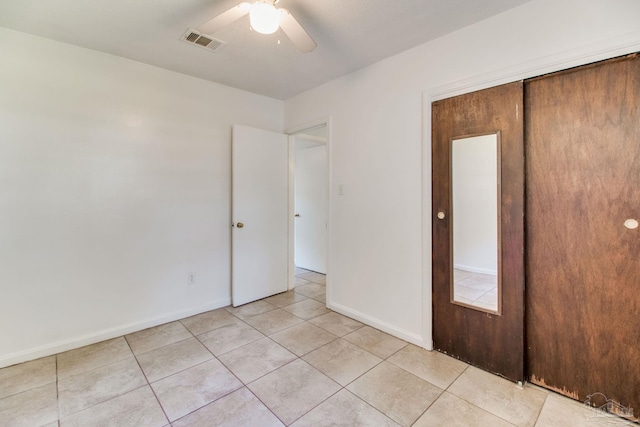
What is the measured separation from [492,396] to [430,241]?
104cm

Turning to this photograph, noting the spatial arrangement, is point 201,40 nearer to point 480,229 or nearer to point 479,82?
point 479,82

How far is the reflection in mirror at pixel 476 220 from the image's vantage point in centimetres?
192

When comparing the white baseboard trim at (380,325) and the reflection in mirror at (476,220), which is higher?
the reflection in mirror at (476,220)

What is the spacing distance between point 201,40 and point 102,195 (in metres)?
1.54

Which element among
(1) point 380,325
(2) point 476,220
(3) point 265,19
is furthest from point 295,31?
(1) point 380,325

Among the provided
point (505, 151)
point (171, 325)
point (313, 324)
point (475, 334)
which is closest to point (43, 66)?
point (171, 325)

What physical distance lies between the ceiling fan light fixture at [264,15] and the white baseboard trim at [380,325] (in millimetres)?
2402

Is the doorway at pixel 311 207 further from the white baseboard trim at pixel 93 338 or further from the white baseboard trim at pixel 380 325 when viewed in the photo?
the white baseboard trim at pixel 93 338

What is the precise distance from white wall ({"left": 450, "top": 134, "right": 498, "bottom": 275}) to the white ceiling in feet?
2.89

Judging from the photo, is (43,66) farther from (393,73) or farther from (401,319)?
(401,319)

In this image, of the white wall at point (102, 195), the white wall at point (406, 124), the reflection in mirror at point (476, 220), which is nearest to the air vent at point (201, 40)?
the white wall at point (102, 195)

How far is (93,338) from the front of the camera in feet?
7.75

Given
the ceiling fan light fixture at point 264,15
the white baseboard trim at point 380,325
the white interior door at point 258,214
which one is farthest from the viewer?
the white interior door at point 258,214

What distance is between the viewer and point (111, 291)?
247cm
